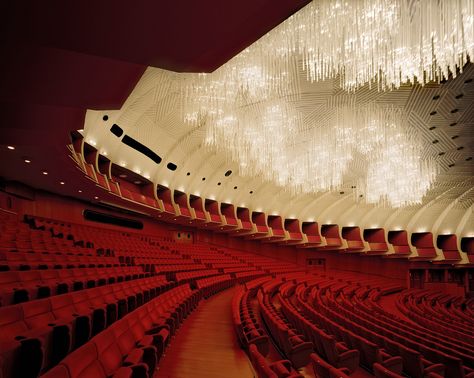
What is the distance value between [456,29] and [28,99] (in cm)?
466

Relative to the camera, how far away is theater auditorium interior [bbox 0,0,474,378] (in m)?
2.47

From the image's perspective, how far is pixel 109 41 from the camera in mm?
2670

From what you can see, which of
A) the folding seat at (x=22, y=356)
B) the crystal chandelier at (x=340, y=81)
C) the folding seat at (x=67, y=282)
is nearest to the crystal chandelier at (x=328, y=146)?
the crystal chandelier at (x=340, y=81)

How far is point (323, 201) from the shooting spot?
2059 centimetres

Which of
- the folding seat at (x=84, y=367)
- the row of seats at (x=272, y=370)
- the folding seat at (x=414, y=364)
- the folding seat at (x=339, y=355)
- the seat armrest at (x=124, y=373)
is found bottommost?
the folding seat at (x=414, y=364)

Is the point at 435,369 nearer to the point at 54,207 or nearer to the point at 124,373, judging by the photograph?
the point at 124,373

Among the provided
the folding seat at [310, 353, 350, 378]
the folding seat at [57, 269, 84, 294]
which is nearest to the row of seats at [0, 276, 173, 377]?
the folding seat at [57, 269, 84, 294]

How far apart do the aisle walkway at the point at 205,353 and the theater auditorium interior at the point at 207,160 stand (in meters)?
0.03

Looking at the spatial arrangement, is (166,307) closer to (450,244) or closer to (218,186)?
(218,186)

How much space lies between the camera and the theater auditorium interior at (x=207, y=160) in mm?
2467

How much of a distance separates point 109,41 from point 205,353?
9.51 feet

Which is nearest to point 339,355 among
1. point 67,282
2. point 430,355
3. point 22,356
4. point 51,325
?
point 430,355

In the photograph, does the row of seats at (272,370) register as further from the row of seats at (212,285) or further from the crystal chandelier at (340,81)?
the row of seats at (212,285)

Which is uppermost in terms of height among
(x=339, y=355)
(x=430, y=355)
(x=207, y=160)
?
(x=207, y=160)
